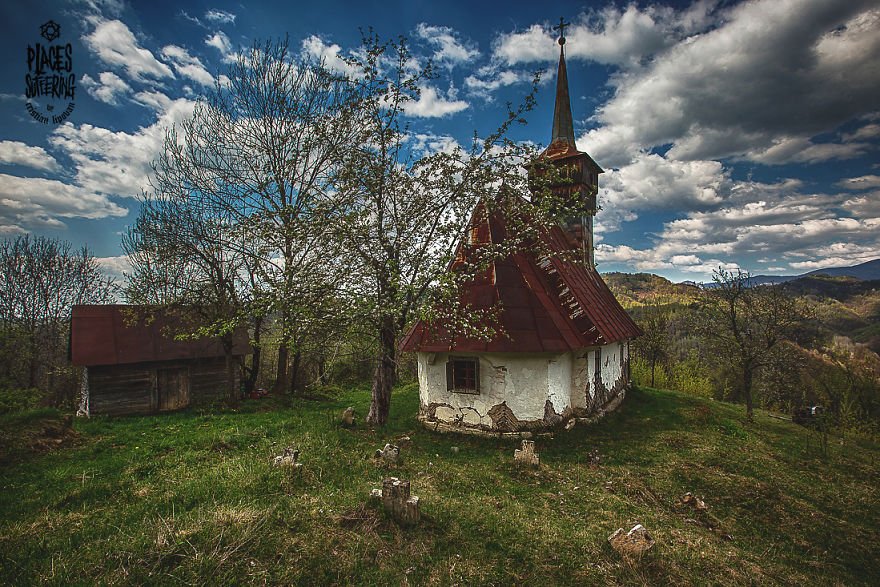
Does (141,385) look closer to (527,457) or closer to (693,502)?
(527,457)

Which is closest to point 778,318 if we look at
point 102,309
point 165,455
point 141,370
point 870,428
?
point 870,428

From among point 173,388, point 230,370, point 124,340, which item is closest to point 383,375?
point 230,370

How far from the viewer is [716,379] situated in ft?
113

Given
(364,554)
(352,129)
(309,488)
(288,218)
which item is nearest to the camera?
(364,554)

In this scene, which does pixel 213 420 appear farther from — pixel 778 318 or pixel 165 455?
pixel 778 318

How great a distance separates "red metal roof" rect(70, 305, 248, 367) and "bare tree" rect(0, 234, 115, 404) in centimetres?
549

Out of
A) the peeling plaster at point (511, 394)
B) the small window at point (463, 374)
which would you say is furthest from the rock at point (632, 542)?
the small window at point (463, 374)

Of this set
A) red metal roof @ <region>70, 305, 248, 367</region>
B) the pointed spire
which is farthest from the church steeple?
red metal roof @ <region>70, 305, 248, 367</region>

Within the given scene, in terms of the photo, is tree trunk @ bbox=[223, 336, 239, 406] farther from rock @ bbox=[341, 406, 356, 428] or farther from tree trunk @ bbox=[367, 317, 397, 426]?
tree trunk @ bbox=[367, 317, 397, 426]

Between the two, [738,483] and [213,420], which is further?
[213,420]

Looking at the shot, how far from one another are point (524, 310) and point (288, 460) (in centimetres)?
675

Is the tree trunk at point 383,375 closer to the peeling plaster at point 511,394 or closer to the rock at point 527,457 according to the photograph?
the peeling plaster at point 511,394

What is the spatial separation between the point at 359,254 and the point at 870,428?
24.2 metres

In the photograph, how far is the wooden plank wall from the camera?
1347 cm
